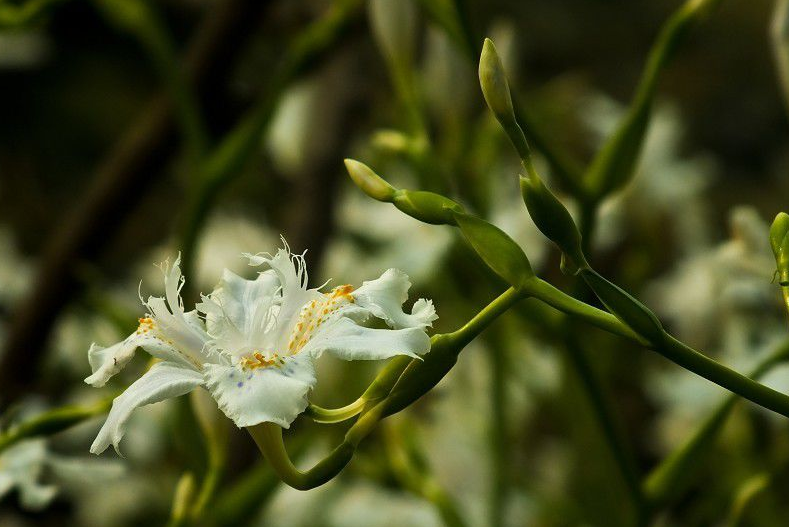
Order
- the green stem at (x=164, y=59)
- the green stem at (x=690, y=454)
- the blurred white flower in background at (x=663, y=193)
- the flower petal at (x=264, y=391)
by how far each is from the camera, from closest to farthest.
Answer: the flower petal at (x=264, y=391), the green stem at (x=690, y=454), the green stem at (x=164, y=59), the blurred white flower in background at (x=663, y=193)

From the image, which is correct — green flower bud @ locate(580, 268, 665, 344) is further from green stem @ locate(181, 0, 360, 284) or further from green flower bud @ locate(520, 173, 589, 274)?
green stem @ locate(181, 0, 360, 284)

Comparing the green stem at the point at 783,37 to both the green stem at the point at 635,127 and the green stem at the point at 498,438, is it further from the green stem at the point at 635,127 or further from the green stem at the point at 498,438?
the green stem at the point at 498,438

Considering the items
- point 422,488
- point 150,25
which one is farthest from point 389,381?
point 150,25

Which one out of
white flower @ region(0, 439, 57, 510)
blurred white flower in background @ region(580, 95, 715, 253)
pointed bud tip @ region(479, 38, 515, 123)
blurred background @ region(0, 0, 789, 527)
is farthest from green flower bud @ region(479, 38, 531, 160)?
blurred white flower in background @ region(580, 95, 715, 253)

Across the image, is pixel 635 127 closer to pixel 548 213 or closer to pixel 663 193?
pixel 548 213

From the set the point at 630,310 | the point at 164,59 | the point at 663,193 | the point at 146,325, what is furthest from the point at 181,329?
the point at 663,193

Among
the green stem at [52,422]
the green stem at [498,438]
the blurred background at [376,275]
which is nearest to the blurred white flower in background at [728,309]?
the blurred background at [376,275]

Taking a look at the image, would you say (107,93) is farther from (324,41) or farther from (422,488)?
(422,488)
